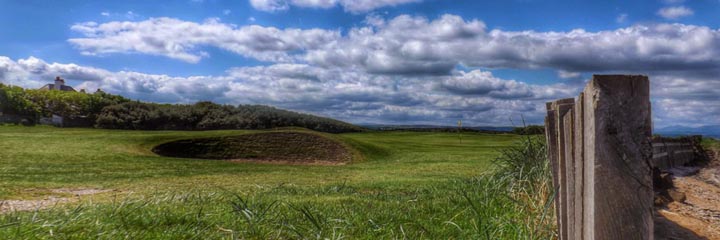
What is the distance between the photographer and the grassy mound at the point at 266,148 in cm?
2571

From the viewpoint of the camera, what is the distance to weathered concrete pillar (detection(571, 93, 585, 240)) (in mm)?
2475

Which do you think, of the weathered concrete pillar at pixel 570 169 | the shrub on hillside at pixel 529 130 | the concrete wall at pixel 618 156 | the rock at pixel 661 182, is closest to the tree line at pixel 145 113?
the shrub on hillside at pixel 529 130

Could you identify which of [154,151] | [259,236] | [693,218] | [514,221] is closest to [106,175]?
[154,151]

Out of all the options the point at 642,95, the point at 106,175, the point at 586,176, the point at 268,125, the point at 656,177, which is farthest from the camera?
the point at 268,125

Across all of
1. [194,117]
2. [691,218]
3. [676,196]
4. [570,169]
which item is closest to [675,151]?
[676,196]

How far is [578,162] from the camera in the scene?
100 inches

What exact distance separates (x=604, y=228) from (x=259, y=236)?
2.78 m

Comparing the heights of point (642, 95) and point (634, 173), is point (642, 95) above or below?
above

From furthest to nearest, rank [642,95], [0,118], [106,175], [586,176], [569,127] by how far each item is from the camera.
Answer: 1. [0,118]
2. [106,175]
3. [569,127]
4. [586,176]
5. [642,95]

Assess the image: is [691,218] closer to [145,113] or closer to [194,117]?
[194,117]

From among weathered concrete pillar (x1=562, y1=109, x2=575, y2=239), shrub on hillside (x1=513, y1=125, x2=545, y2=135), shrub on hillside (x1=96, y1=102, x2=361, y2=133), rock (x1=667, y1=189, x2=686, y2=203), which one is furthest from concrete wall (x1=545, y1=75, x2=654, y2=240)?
shrub on hillside (x1=96, y1=102, x2=361, y2=133)

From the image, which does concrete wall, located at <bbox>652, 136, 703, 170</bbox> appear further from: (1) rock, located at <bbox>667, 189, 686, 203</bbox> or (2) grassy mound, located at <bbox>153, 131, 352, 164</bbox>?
(2) grassy mound, located at <bbox>153, 131, 352, 164</bbox>

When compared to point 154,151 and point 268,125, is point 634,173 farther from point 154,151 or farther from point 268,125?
point 268,125

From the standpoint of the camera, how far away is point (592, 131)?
2.28 m
